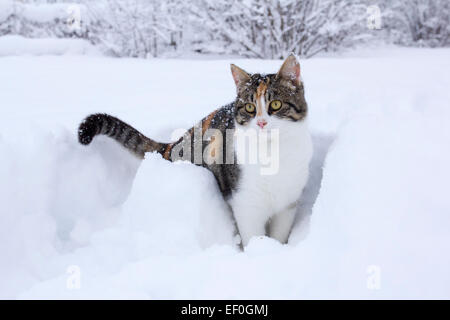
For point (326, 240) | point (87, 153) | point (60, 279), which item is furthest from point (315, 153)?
point (60, 279)

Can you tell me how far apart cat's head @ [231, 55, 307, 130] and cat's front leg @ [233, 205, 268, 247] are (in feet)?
1.32

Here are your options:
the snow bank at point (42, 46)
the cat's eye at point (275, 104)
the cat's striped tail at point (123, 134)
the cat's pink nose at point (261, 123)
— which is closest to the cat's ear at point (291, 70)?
the cat's eye at point (275, 104)

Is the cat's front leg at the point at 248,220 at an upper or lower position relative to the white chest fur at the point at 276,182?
lower

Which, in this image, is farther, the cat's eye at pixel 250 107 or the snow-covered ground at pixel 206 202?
the cat's eye at pixel 250 107

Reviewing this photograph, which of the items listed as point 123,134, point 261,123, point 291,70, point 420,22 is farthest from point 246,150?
point 420,22

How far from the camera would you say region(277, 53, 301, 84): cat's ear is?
165 centimetres

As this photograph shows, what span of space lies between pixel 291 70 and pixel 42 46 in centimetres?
498

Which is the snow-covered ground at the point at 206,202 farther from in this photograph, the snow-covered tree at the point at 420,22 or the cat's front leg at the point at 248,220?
the snow-covered tree at the point at 420,22

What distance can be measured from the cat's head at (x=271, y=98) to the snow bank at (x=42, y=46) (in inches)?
182

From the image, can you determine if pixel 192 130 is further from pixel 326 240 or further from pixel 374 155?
pixel 326 240

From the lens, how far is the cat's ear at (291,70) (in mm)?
1651

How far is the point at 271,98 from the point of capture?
1.66 meters

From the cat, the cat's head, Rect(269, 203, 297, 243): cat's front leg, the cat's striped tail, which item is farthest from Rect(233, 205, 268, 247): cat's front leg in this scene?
the cat's striped tail
